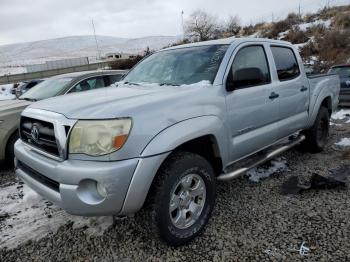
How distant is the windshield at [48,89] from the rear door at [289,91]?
376cm

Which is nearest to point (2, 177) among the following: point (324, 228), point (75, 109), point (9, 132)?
point (9, 132)

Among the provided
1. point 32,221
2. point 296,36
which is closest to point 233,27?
point 296,36

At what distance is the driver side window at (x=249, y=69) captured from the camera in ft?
10.5

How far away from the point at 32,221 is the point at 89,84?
3242 mm

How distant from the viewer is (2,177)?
484 cm

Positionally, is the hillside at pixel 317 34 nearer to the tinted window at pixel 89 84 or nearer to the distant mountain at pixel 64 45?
the tinted window at pixel 89 84

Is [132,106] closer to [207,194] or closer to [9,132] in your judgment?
[207,194]

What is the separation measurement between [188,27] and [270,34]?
16.9 meters

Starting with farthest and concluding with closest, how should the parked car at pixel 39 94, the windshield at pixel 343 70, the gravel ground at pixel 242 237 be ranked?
1. the windshield at pixel 343 70
2. the parked car at pixel 39 94
3. the gravel ground at pixel 242 237

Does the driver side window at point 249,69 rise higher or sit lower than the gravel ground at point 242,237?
higher

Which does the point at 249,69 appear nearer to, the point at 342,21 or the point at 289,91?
the point at 289,91

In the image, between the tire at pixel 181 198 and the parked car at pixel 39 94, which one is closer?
the tire at pixel 181 198

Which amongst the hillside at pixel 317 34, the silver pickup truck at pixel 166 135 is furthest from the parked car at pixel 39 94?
the hillside at pixel 317 34

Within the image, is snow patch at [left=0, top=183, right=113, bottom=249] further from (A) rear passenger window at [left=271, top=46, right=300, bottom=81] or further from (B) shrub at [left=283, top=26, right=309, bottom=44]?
(B) shrub at [left=283, top=26, right=309, bottom=44]
